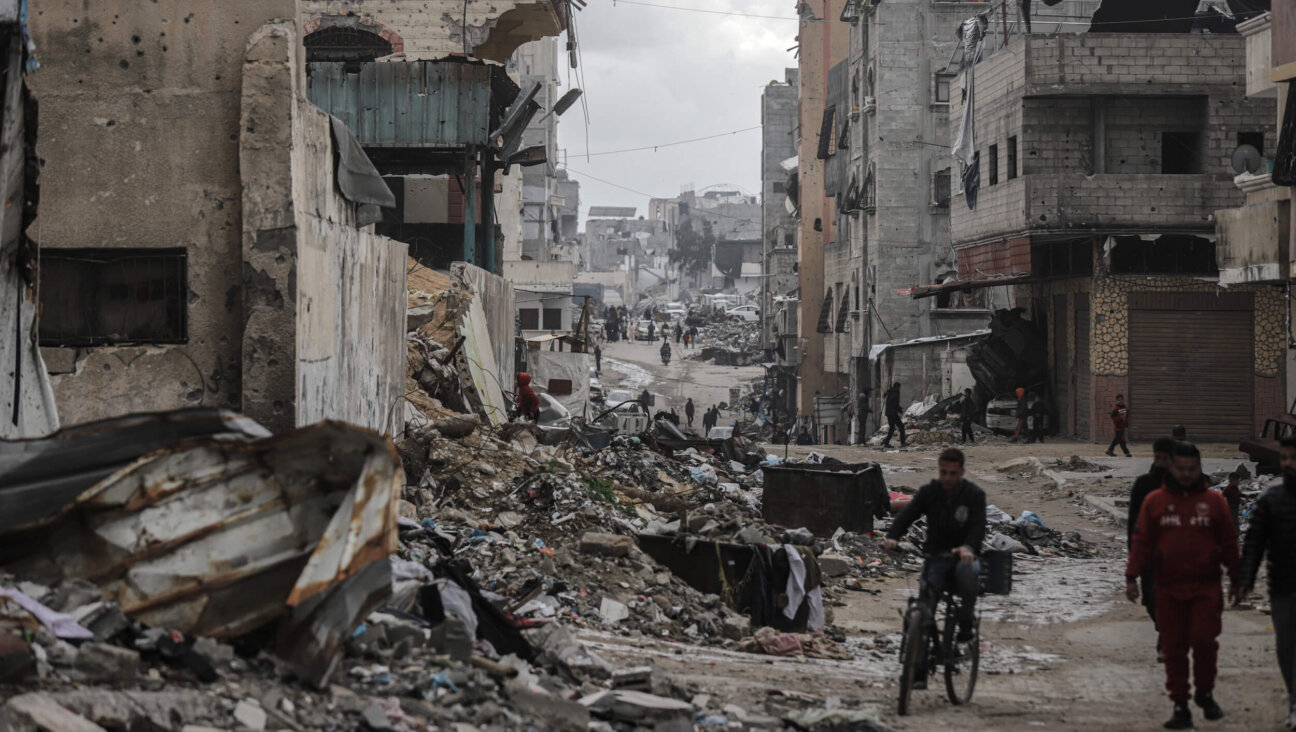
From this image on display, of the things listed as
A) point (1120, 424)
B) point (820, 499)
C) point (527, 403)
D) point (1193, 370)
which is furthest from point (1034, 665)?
point (1193, 370)

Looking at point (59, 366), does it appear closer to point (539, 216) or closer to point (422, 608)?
point (422, 608)

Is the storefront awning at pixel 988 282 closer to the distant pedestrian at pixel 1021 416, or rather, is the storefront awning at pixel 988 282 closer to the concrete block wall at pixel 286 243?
the distant pedestrian at pixel 1021 416

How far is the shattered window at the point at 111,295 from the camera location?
28.6 feet

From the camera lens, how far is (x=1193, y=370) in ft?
84.7

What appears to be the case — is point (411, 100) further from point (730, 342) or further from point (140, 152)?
point (730, 342)

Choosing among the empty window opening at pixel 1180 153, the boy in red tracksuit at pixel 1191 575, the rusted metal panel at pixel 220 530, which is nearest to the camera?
the rusted metal panel at pixel 220 530

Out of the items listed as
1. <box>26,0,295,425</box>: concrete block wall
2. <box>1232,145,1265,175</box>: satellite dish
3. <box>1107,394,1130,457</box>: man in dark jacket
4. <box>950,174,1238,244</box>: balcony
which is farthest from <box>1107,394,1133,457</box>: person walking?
<box>26,0,295,425</box>: concrete block wall

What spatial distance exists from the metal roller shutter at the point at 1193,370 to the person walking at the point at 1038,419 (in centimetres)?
222

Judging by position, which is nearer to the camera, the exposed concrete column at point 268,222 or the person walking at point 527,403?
the exposed concrete column at point 268,222

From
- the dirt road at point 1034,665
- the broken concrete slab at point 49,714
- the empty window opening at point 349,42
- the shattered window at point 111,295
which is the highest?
the empty window opening at point 349,42

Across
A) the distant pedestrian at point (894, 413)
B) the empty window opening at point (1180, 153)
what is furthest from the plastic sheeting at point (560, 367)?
the empty window opening at point (1180, 153)

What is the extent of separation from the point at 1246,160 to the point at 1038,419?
7.26 metres

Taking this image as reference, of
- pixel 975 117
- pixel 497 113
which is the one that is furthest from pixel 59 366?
pixel 975 117

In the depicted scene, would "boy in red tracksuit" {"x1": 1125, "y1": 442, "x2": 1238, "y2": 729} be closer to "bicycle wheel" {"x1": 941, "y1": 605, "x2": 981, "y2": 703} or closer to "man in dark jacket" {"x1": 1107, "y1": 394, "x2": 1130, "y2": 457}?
"bicycle wheel" {"x1": 941, "y1": 605, "x2": 981, "y2": 703}
